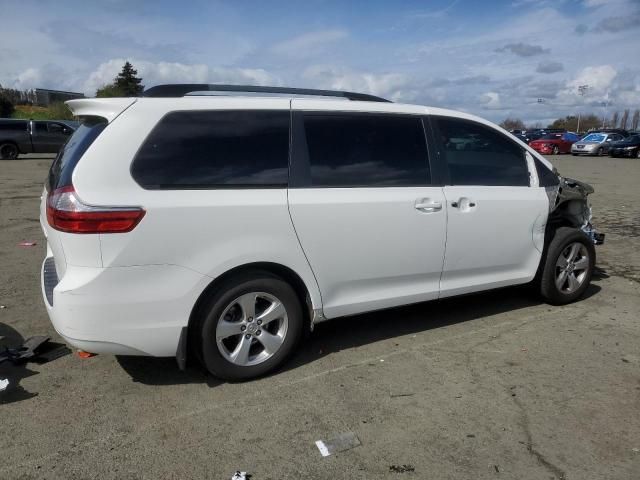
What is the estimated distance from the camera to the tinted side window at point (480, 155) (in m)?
4.21

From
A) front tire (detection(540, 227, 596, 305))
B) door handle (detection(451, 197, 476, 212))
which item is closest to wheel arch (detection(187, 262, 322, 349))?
door handle (detection(451, 197, 476, 212))

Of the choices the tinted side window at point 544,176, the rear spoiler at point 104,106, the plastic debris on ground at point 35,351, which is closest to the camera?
the rear spoiler at point 104,106

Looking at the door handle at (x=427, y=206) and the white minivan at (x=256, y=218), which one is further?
the door handle at (x=427, y=206)

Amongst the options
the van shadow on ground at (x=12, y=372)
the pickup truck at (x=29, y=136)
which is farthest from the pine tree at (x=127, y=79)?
the van shadow on ground at (x=12, y=372)

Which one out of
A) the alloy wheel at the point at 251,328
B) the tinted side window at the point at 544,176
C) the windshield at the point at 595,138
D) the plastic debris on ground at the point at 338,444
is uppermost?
the windshield at the point at 595,138

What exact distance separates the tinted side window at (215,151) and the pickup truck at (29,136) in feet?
74.2

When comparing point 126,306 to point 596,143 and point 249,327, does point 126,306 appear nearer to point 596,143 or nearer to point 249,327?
point 249,327

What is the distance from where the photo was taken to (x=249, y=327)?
3.45 metres

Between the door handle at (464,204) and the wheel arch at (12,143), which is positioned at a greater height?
the wheel arch at (12,143)

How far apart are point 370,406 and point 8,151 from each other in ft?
81.6

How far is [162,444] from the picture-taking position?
2.86 meters

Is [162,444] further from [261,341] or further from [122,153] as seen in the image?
[122,153]

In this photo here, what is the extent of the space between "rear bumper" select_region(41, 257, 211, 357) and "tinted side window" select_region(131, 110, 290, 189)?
54 centimetres

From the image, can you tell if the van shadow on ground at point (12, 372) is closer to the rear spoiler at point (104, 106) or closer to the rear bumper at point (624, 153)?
the rear spoiler at point (104, 106)
